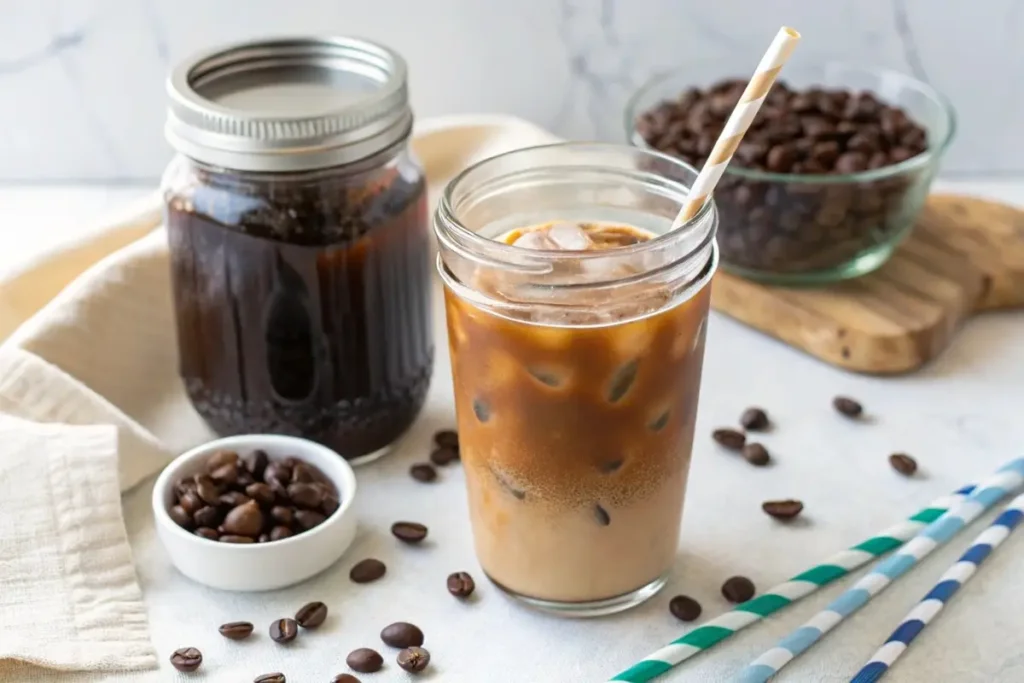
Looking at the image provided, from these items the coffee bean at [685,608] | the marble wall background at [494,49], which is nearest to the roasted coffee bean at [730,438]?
the coffee bean at [685,608]

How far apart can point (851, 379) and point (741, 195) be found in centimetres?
25

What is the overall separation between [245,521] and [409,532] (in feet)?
0.51

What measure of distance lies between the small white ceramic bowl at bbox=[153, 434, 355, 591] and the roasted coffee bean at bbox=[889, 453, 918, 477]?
21.4 inches

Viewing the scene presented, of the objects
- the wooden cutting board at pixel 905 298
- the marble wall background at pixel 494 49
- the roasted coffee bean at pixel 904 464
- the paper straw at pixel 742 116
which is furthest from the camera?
the marble wall background at pixel 494 49

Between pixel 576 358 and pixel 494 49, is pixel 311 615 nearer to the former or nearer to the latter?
pixel 576 358

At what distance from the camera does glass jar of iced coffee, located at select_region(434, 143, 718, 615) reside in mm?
977

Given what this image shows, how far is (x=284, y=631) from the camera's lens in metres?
1.09

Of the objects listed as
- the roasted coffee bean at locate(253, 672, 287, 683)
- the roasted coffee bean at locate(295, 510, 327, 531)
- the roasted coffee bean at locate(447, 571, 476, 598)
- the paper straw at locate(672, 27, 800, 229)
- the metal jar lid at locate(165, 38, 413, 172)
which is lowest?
the roasted coffee bean at locate(447, 571, 476, 598)

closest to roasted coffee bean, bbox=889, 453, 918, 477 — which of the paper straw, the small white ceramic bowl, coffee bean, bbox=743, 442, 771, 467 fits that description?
coffee bean, bbox=743, 442, 771, 467

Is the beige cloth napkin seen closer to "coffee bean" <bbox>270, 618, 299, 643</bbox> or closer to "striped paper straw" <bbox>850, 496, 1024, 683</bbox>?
"coffee bean" <bbox>270, 618, 299, 643</bbox>

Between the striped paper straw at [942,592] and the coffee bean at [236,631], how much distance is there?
51 centimetres

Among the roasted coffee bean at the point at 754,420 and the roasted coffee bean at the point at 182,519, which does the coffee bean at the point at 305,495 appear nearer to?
the roasted coffee bean at the point at 182,519

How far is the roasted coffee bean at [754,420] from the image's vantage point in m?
1.37

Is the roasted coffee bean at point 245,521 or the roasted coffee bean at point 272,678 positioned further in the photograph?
the roasted coffee bean at point 245,521
